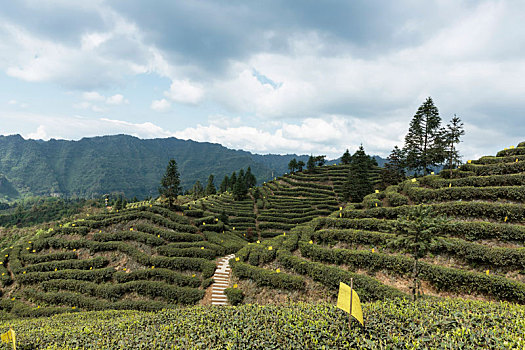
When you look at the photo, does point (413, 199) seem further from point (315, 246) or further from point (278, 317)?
point (278, 317)

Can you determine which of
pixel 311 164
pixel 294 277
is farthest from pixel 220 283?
pixel 311 164

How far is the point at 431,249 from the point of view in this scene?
1523 centimetres

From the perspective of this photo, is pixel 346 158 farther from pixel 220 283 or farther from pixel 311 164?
pixel 220 283

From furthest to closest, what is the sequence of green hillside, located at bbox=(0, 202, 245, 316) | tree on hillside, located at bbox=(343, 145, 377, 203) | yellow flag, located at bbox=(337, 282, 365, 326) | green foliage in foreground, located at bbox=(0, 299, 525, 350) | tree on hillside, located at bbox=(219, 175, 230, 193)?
tree on hillside, located at bbox=(219, 175, 230, 193) < tree on hillside, located at bbox=(343, 145, 377, 203) < green hillside, located at bbox=(0, 202, 245, 316) < yellow flag, located at bbox=(337, 282, 365, 326) < green foliage in foreground, located at bbox=(0, 299, 525, 350)

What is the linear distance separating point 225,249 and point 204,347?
57.9 feet

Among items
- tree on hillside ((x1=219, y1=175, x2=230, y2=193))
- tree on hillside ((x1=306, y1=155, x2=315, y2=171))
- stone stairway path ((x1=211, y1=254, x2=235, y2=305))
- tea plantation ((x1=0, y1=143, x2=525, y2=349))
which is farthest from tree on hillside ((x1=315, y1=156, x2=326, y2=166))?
stone stairway path ((x1=211, y1=254, x2=235, y2=305))

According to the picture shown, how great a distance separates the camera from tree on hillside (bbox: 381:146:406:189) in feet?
132

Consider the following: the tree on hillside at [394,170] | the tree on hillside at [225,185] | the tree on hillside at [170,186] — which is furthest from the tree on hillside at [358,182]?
the tree on hillside at [225,185]

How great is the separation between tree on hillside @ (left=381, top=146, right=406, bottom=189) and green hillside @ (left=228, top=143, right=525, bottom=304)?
16.8 metres

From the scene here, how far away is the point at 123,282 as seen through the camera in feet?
69.3

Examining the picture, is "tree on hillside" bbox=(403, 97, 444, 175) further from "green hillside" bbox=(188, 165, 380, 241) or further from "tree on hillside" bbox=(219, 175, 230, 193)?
"tree on hillside" bbox=(219, 175, 230, 193)

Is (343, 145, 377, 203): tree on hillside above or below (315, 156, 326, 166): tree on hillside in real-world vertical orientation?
below

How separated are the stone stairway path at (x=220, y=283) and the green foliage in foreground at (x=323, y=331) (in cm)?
914

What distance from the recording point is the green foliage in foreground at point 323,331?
19.6ft
